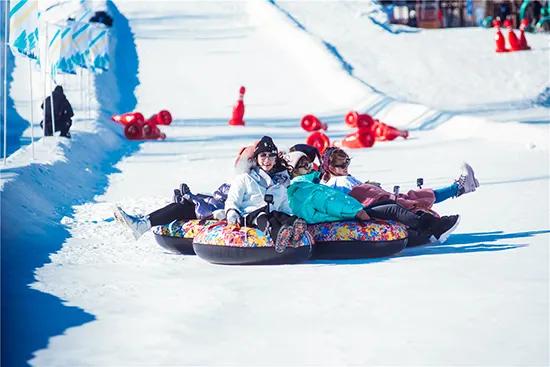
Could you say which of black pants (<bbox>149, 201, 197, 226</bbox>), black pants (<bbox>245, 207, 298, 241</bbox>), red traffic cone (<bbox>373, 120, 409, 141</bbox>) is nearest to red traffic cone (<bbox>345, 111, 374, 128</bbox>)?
red traffic cone (<bbox>373, 120, 409, 141</bbox>)

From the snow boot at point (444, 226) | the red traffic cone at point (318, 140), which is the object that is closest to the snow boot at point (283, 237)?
the snow boot at point (444, 226)

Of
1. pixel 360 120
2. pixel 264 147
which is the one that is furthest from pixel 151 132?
pixel 264 147

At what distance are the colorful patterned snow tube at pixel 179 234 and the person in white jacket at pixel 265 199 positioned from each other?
526 millimetres

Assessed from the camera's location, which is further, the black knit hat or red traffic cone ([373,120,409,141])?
red traffic cone ([373,120,409,141])

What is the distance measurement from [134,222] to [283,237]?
142cm

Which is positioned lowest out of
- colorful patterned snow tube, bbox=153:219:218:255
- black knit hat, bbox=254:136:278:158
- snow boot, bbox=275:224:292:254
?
colorful patterned snow tube, bbox=153:219:218:255

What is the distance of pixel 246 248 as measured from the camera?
323 inches

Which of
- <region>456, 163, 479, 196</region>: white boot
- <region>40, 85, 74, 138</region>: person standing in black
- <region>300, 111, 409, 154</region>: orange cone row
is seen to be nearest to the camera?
<region>456, 163, 479, 196</region>: white boot

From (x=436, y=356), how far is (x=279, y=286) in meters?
1.98

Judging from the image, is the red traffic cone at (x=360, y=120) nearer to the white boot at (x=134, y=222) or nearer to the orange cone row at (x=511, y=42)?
the white boot at (x=134, y=222)

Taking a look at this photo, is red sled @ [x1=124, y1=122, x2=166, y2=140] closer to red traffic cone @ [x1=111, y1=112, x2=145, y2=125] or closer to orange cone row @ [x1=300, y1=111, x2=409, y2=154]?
red traffic cone @ [x1=111, y1=112, x2=145, y2=125]

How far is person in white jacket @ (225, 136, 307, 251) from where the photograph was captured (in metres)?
8.10

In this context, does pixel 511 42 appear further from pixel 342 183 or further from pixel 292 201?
pixel 292 201

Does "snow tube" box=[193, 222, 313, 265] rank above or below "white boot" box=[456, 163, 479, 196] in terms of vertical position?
below
